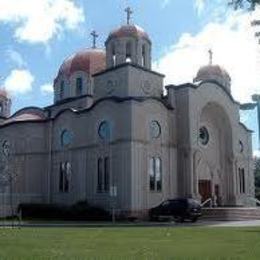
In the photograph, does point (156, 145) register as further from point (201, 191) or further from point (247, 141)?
point (247, 141)

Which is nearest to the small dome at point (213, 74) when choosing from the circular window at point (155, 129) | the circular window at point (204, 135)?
the circular window at point (204, 135)

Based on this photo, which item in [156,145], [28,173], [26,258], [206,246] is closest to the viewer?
[26,258]

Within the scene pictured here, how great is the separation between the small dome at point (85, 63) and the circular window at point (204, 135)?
1107cm

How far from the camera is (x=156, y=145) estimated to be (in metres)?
44.9

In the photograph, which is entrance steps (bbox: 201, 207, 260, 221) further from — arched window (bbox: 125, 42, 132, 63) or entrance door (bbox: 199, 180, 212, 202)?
arched window (bbox: 125, 42, 132, 63)

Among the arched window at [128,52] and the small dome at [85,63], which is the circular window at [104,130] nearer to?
the arched window at [128,52]

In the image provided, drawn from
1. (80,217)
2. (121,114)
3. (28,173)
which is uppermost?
(121,114)

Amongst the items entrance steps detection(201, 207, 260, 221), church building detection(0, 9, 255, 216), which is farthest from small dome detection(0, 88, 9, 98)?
entrance steps detection(201, 207, 260, 221)

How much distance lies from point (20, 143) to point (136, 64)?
41.8 feet

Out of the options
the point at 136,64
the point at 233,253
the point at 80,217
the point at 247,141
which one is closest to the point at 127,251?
the point at 233,253

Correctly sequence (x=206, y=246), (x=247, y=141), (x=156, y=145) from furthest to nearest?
1. (x=247, y=141)
2. (x=156, y=145)
3. (x=206, y=246)

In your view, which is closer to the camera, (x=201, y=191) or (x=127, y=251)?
(x=127, y=251)

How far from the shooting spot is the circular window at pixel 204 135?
50756 mm

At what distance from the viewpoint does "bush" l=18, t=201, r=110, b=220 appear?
42188 millimetres
